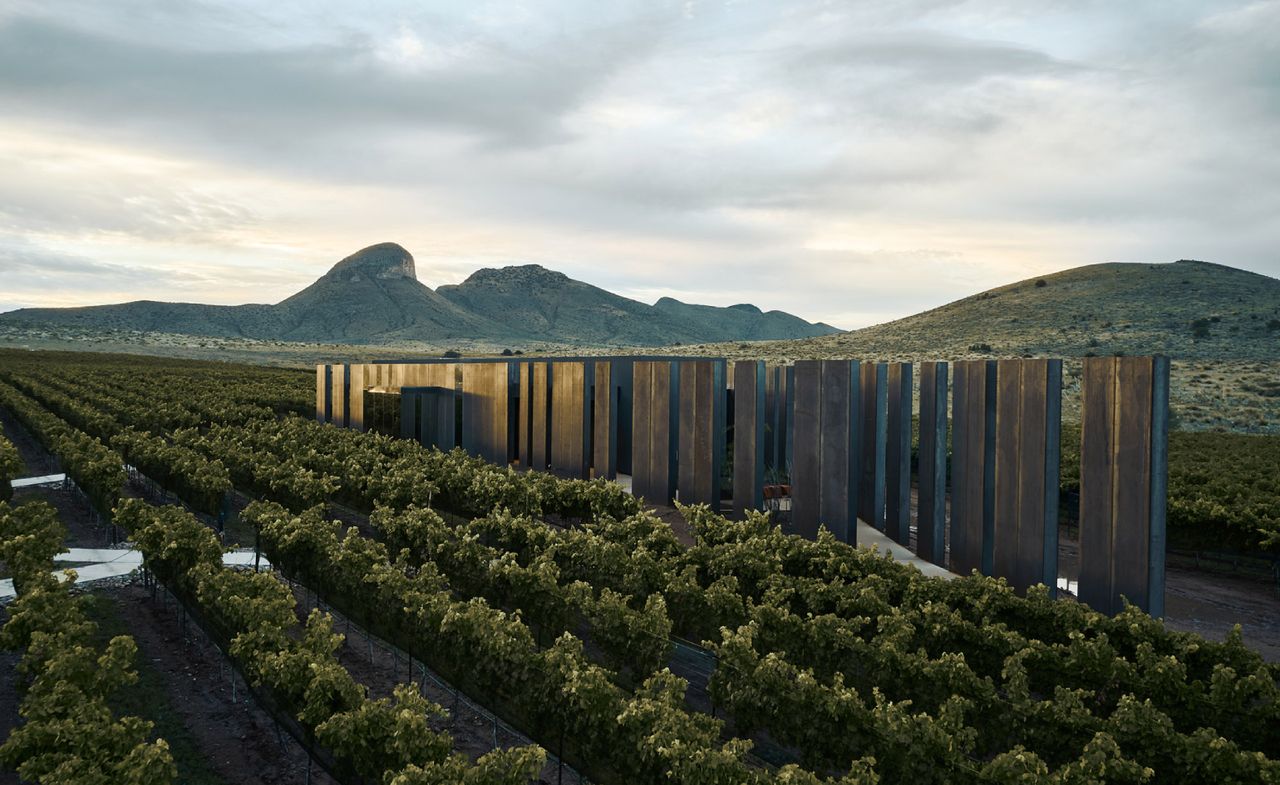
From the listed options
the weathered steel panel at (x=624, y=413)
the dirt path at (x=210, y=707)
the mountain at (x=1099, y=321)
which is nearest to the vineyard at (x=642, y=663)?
the dirt path at (x=210, y=707)

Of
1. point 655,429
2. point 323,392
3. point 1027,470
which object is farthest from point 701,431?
point 323,392

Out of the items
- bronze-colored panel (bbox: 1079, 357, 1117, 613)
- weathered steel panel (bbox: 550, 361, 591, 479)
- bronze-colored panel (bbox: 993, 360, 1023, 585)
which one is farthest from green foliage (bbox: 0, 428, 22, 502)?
bronze-colored panel (bbox: 1079, 357, 1117, 613)

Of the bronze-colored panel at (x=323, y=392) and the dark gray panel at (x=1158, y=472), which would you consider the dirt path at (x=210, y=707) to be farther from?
the bronze-colored panel at (x=323, y=392)

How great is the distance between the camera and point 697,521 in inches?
674

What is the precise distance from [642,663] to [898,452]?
955cm

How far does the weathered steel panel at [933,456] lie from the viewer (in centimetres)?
1672

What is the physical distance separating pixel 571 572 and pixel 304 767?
586 cm

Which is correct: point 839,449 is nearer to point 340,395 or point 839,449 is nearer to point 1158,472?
point 1158,472

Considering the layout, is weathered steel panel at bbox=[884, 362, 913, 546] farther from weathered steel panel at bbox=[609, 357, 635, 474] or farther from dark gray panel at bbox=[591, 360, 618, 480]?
weathered steel panel at bbox=[609, 357, 635, 474]

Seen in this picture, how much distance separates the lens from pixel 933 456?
1684cm

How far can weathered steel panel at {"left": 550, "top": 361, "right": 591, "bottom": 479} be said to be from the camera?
25047 millimetres

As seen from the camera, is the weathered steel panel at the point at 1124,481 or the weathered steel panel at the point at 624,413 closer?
the weathered steel panel at the point at 1124,481

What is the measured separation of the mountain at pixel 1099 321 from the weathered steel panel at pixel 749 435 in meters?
59.1

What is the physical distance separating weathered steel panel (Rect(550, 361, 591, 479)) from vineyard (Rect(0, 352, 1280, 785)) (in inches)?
231
